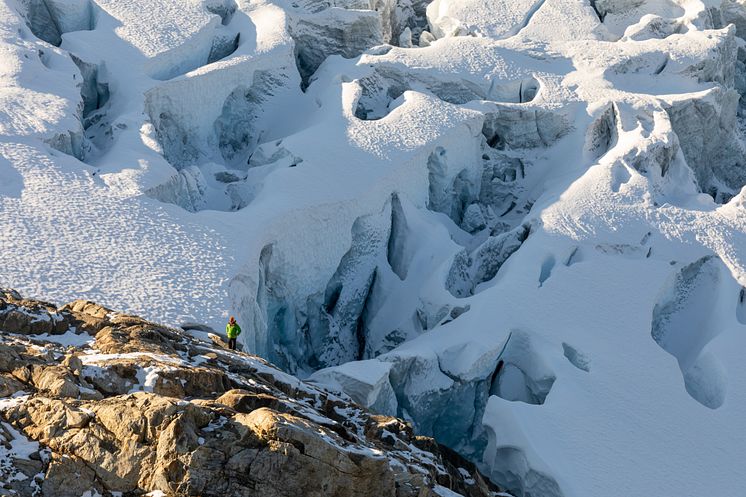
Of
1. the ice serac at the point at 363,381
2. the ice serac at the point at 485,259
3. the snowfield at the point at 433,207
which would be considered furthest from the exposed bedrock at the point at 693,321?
the ice serac at the point at 363,381

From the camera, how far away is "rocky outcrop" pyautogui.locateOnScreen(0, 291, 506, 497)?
17.4 m

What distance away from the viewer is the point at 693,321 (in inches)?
1288

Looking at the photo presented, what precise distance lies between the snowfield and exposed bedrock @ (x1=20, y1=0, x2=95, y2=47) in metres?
0.10

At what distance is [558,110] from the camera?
125ft

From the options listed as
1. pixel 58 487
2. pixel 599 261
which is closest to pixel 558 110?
pixel 599 261

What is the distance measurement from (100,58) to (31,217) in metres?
10.0

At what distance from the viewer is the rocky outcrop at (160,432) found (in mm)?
17438

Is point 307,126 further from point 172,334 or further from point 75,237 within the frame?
point 172,334

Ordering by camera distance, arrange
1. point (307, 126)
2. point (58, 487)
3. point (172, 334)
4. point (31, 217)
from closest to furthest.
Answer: point (58, 487) < point (172, 334) < point (31, 217) < point (307, 126)

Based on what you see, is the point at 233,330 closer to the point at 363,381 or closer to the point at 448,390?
the point at 363,381

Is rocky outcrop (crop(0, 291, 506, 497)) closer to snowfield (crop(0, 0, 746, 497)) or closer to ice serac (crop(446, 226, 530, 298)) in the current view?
snowfield (crop(0, 0, 746, 497))

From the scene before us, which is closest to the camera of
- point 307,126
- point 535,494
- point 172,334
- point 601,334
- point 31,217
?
point 172,334

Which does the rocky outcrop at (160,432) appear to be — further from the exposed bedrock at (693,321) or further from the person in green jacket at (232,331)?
the exposed bedrock at (693,321)

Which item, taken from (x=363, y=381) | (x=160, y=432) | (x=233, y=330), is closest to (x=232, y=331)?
(x=233, y=330)
